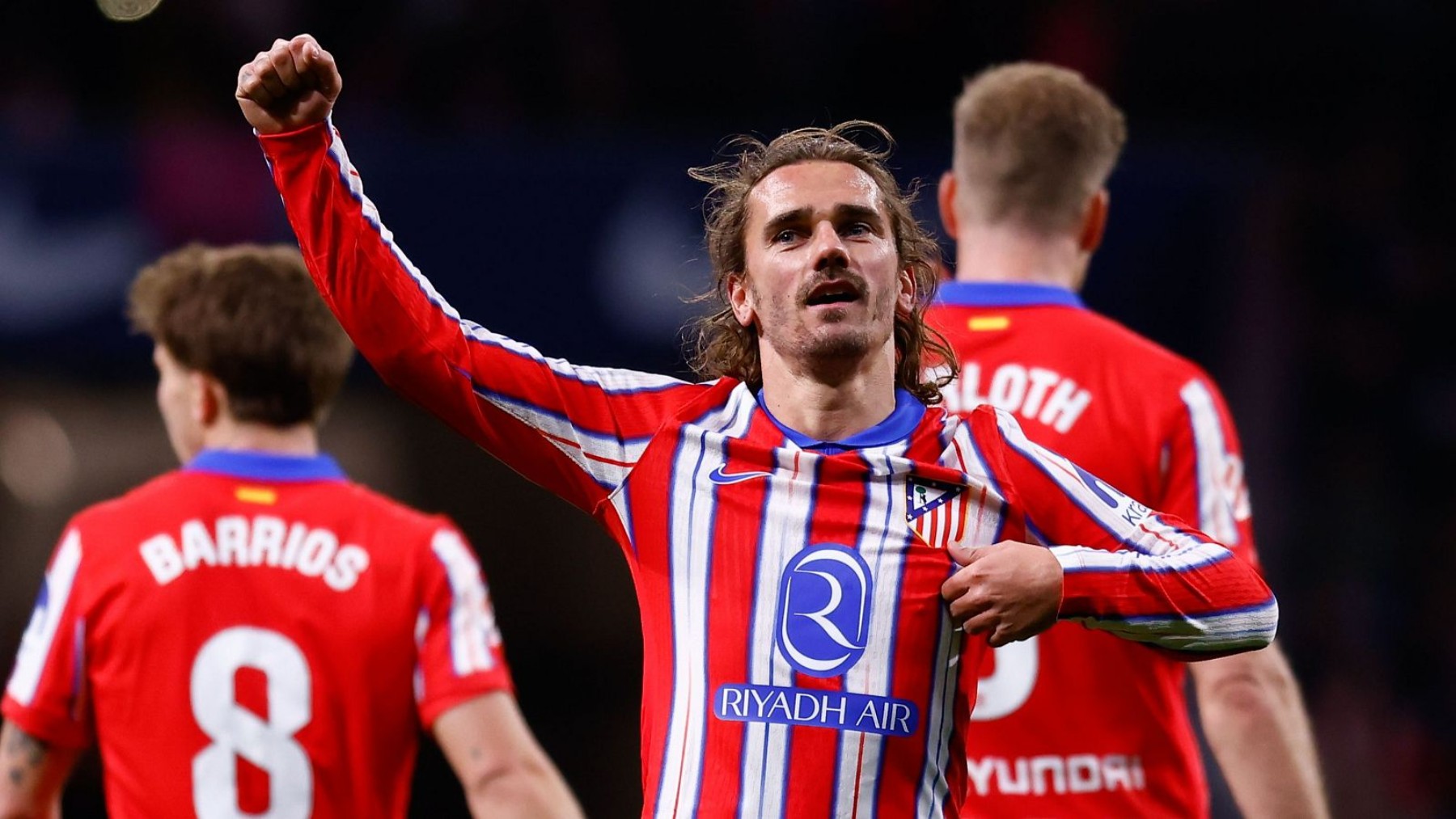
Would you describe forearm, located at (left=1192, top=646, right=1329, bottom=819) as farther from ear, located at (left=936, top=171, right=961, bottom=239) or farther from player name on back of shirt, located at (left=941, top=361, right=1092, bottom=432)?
ear, located at (left=936, top=171, right=961, bottom=239)

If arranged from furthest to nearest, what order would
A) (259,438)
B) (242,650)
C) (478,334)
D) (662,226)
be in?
1. (662,226)
2. (259,438)
3. (242,650)
4. (478,334)

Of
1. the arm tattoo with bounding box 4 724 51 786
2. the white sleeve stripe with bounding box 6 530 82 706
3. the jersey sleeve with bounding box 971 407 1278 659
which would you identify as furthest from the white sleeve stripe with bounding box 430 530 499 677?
the jersey sleeve with bounding box 971 407 1278 659

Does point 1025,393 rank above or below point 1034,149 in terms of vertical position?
below

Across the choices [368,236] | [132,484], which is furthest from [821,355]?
[132,484]

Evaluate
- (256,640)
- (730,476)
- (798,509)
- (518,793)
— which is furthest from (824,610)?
(256,640)

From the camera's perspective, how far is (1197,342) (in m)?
8.98

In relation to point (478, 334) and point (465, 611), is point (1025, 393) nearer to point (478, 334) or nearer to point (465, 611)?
point (465, 611)

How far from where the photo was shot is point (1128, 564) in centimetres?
267

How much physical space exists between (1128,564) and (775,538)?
1.72 ft

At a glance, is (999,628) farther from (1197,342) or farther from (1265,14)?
(1265,14)

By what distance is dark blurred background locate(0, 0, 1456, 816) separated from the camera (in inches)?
322

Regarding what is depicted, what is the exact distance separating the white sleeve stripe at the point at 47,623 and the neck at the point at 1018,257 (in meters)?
1.97

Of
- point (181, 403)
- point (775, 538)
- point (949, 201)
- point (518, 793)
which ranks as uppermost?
point (949, 201)

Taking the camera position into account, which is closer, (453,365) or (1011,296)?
(453,365)
